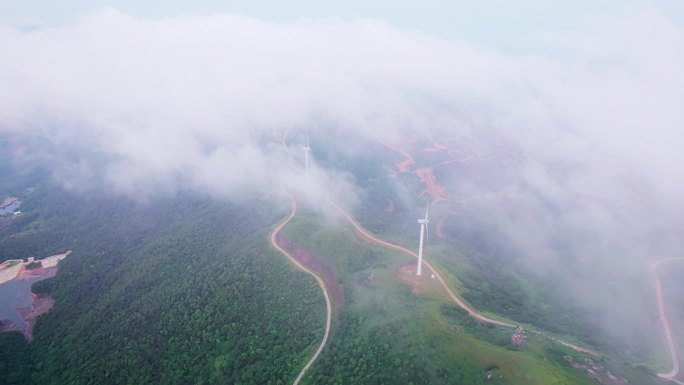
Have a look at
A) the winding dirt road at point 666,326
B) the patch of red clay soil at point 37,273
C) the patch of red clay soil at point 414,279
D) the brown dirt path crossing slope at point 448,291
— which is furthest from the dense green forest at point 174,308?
the winding dirt road at point 666,326

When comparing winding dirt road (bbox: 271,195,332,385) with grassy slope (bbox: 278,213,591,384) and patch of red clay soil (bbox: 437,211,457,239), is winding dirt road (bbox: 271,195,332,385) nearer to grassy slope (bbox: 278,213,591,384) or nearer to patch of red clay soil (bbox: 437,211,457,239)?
grassy slope (bbox: 278,213,591,384)

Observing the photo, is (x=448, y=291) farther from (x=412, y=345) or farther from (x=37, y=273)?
(x=37, y=273)

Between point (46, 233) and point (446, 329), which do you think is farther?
point (46, 233)

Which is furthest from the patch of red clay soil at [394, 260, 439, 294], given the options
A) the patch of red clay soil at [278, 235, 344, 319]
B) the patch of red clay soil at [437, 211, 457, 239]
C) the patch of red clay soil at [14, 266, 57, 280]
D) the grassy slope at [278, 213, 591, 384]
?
the patch of red clay soil at [14, 266, 57, 280]

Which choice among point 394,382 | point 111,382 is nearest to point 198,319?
point 111,382

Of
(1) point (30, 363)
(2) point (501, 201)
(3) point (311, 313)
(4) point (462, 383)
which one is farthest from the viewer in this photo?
(2) point (501, 201)

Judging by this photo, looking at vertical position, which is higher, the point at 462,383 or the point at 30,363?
the point at 462,383

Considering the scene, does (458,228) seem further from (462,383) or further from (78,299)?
(78,299)
